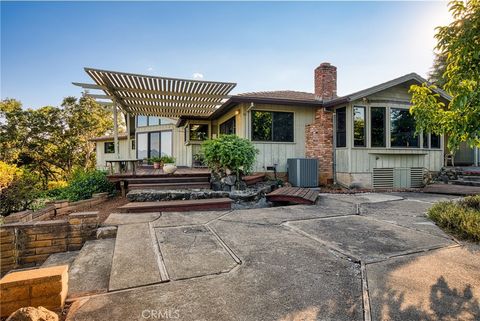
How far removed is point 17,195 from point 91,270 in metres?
3.98

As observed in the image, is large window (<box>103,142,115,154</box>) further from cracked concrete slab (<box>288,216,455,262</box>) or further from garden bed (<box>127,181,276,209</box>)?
cracked concrete slab (<box>288,216,455,262</box>)

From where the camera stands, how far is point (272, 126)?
8602mm

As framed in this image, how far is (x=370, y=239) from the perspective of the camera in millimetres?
3129

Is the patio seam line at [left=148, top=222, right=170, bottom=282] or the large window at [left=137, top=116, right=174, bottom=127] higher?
the large window at [left=137, top=116, right=174, bottom=127]

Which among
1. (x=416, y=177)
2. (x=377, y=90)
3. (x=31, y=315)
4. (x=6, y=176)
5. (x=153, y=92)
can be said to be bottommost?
(x=31, y=315)

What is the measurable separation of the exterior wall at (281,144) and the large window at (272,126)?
0.16 meters

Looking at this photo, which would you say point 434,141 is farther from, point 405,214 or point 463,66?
point 463,66

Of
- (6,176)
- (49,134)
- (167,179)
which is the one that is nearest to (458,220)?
(167,179)

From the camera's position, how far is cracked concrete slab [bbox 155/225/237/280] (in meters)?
2.23

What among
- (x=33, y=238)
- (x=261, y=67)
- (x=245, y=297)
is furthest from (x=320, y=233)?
(x=261, y=67)

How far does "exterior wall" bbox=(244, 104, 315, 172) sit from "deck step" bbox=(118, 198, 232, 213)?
11.4 ft

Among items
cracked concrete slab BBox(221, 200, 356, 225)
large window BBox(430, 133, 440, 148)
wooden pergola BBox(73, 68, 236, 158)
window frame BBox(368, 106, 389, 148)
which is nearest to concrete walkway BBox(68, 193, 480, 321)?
cracked concrete slab BBox(221, 200, 356, 225)

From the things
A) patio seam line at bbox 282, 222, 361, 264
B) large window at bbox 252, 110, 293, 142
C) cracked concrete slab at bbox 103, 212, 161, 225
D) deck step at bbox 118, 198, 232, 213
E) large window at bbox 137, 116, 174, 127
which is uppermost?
large window at bbox 137, 116, 174, 127

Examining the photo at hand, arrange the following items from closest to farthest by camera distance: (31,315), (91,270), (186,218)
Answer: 1. (31,315)
2. (91,270)
3. (186,218)
